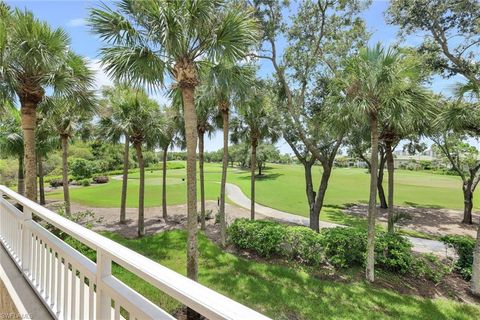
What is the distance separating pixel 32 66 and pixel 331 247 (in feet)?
30.4

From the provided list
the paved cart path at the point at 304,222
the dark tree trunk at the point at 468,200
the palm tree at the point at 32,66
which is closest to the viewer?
the palm tree at the point at 32,66

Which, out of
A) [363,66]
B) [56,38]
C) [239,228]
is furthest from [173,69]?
[239,228]

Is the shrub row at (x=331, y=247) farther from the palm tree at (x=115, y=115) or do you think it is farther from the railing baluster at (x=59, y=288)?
the palm tree at (x=115, y=115)

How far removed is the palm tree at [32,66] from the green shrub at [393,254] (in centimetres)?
961

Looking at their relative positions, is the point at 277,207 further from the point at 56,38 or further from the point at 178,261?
the point at 56,38

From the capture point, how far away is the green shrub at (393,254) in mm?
7877

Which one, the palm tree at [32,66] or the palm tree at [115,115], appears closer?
the palm tree at [32,66]

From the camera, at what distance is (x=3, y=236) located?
3760 mm

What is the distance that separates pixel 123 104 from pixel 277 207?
47.0 feet

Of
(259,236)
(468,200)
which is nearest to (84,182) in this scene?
(259,236)

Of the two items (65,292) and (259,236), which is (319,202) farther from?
(65,292)

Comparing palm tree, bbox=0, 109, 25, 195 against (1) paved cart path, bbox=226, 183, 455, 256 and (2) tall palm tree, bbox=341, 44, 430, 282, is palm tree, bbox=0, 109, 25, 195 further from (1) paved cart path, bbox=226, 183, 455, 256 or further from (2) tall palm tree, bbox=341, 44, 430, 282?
(2) tall palm tree, bbox=341, 44, 430, 282

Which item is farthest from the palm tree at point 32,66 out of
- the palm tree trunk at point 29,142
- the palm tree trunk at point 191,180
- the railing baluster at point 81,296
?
the railing baluster at point 81,296

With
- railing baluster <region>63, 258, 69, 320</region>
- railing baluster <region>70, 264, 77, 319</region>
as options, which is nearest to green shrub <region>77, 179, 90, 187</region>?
railing baluster <region>63, 258, 69, 320</region>
